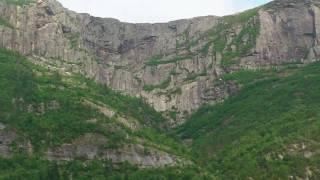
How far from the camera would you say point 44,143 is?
188 meters

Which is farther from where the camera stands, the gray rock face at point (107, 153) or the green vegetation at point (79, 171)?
the gray rock face at point (107, 153)

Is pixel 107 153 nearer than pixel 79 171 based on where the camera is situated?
No

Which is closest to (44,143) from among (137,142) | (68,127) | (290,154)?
(68,127)

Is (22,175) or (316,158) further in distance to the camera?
(316,158)

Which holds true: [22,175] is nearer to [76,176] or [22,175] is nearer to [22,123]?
[76,176]

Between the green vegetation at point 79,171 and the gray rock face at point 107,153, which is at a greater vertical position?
the gray rock face at point 107,153

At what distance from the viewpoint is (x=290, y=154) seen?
631ft

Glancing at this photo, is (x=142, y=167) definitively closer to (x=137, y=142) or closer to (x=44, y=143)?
(x=137, y=142)

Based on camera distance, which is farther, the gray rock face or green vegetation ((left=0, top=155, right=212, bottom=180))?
the gray rock face

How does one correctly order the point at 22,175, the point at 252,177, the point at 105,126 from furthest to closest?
the point at 105,126 → the point at 252,177 → the point at 22,175

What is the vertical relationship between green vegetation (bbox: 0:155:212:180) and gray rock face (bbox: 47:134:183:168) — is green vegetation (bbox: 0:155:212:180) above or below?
below


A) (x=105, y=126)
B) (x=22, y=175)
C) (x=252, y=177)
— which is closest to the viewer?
(x=22, y=175)

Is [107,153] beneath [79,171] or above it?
above

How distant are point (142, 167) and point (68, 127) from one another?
21.4m
